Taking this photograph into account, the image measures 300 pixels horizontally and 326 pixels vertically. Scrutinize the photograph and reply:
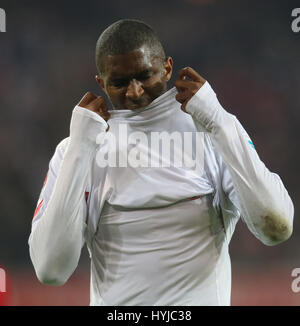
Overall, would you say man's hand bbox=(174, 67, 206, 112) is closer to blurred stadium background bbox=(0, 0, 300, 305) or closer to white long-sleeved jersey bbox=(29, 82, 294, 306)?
white long-sleeved jersey bbox=(29, 82, 294, 306)

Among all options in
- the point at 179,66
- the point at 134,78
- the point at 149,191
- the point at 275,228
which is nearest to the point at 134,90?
the point at 134,78

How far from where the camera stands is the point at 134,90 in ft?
3.37

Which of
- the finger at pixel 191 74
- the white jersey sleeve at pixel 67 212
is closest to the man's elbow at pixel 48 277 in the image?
the white jersey sleeve at pixel 67 212

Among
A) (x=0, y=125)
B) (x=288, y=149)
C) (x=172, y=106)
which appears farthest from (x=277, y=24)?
(x=172, y=106)

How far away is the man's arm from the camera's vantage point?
3.24ft

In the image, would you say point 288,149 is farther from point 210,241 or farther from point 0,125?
point 210,241

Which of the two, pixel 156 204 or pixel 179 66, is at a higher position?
pixel 179 66

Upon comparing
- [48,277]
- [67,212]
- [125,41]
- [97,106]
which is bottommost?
[48,277]

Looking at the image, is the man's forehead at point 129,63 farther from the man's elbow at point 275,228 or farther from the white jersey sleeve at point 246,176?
the man's elbow at point 275,228

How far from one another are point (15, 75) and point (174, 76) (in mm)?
1000

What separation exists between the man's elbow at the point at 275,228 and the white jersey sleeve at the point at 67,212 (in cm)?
33

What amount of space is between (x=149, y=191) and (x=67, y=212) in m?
0.15

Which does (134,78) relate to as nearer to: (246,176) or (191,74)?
(191,74)

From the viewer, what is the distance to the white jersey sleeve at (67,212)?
1007 millimetres
